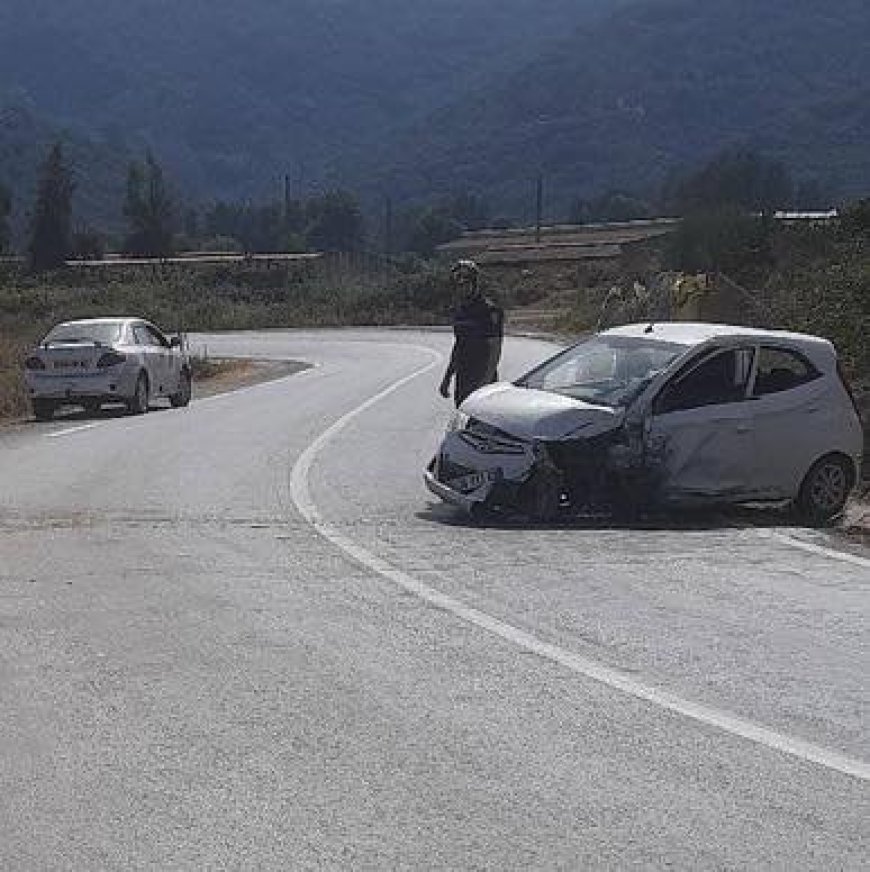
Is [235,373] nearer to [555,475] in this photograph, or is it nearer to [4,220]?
[555,475]

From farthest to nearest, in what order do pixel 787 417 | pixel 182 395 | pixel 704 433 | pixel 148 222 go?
pixel 148 222 → pixel 182 395 → pixel 787 417 → pixel 704 433

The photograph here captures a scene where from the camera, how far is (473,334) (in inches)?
586

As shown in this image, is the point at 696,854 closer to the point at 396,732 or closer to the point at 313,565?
the point at 396,732

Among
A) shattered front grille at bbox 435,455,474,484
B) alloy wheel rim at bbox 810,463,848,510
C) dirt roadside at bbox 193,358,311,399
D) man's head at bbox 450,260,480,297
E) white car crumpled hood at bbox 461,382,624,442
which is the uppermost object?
man's head at bbox 450,260,480,297

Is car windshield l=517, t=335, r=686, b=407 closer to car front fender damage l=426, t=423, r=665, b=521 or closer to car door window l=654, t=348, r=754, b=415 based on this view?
car door window l=654, t=348, r=754, b=415

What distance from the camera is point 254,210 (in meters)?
183

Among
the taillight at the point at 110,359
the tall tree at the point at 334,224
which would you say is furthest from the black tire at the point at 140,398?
the tall tree at the point at 334,224

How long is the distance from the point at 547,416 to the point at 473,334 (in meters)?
2.74

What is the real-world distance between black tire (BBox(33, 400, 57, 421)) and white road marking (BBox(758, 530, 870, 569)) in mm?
14670

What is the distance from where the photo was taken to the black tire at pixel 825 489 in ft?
42.9

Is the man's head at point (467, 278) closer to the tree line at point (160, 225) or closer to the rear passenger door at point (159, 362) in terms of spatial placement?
the rear passenger door at point (159, 362)

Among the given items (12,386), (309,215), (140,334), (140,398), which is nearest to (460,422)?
(140,398)


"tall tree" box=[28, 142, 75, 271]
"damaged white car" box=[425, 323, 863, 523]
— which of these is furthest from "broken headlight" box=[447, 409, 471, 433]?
"tall tree" box=[28, 142, 75, 271]

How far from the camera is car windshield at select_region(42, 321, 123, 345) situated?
2464 centimetres
